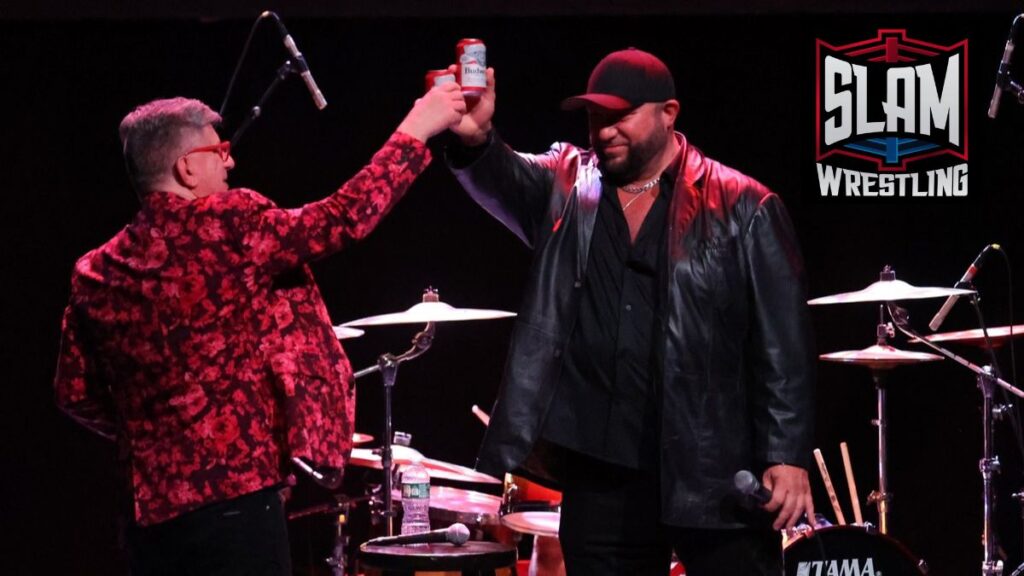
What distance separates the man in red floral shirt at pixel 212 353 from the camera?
9.26 feet

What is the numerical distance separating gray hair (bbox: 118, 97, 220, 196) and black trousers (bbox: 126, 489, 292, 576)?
73 cm

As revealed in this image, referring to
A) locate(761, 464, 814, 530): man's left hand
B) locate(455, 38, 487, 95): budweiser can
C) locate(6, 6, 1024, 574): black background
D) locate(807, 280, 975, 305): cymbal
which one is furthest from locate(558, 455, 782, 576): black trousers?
locate(6, 6, 1024, 574): black background

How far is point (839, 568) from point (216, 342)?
3.42 meters

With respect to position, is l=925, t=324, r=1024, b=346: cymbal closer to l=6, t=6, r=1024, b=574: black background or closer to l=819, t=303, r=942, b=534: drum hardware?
l=819, t=303, r=942, b=534: drum hardware

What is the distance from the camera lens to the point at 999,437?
6824 mm

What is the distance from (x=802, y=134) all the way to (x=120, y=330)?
4572 mm

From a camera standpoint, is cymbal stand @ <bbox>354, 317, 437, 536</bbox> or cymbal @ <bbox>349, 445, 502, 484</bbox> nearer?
cymbal stand @ <bbox>354, 317, 437, 536</bbox>

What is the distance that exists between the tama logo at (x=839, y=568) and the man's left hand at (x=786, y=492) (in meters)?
2.54

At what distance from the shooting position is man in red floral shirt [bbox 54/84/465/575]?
282 cm

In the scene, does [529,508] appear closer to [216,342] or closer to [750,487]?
[750,487]

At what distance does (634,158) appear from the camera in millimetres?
3166

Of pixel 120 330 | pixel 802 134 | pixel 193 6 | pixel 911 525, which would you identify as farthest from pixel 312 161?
pixel 120 330

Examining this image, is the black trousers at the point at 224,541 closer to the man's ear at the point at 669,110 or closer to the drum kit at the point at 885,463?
the man's ear at the point at 669,110

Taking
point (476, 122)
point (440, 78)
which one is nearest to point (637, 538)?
point (476, 122)
